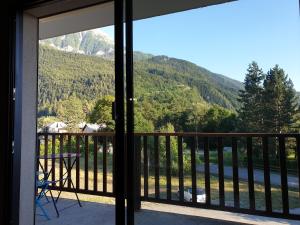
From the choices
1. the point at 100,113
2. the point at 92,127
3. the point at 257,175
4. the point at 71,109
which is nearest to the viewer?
the point at 257,175

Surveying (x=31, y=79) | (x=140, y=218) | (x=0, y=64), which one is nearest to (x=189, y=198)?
(x=140, y=218)

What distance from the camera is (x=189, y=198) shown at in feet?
8.24

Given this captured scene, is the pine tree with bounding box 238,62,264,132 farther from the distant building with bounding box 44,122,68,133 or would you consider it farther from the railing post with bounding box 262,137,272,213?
the distant building with bounding box 44,122,68,133

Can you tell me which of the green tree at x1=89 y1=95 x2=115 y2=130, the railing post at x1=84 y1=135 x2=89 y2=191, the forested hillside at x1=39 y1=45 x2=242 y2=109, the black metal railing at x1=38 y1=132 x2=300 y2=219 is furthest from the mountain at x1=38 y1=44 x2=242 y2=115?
the railing post at x1=84 y1=135 x2=89 y2=191

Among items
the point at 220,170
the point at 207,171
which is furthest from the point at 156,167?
the point at 220,170

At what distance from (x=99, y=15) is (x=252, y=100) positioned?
5.07 ft

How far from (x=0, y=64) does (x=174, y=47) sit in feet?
4.82

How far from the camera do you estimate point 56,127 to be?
3.83 meters

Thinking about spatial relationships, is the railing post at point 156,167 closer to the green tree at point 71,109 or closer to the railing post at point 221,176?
the railing post at point 221,176

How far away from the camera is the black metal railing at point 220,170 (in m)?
1.97

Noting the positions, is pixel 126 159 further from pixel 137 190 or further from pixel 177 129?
pixel 177 129

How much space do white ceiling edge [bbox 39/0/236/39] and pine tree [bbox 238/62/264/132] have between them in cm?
59

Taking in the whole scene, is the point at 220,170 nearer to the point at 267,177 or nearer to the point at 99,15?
the point at 267,177

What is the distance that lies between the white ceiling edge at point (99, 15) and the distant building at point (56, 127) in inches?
43.5
